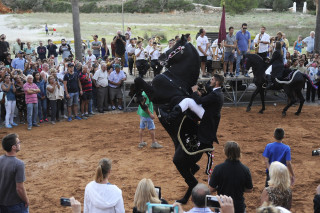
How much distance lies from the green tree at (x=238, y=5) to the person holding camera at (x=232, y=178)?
47637 millimetres

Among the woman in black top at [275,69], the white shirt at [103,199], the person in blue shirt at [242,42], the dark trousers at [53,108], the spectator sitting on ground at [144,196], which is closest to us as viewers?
the spectator sitting on ground at [144,196]

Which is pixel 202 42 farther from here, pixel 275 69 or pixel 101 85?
pixel 101 85

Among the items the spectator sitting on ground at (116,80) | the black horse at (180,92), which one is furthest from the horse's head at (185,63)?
the spectator sitting on ground at (116,80)

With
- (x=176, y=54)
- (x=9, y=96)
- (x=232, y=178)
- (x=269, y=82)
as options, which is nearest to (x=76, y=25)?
(x=9, y=96)

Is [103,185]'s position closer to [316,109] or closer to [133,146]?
[133,146]

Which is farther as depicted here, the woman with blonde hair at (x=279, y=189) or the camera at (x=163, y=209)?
the woman with blonde hair at (x=279, y=189)

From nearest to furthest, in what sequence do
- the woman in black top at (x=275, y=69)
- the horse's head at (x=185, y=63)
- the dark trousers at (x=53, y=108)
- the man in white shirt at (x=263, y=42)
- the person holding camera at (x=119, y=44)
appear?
the horse's head at (x=185, y=63) → the dark trousers at (x=53, y=108) → the woman in black top at (x=275, y=69) → the man in white shirt at (x=263, y=42) → the person holding camera at (x=119, y=44)

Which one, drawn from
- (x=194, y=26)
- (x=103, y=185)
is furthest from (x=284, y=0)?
(x=103, y=185)

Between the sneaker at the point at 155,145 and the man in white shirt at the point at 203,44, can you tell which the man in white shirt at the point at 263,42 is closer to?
the man in white shirt at the point at 203,44

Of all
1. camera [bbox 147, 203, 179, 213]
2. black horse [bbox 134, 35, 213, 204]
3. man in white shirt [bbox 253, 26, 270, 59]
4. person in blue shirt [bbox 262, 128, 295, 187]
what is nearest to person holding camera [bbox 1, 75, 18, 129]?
black horse [bbox 134, 35, 213, 204]

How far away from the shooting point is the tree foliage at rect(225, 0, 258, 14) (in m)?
51.4

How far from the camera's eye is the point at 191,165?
22.5 ft

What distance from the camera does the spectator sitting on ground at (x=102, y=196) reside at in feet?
14.9

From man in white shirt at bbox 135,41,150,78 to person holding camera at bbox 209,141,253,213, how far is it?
9308 millimetres
